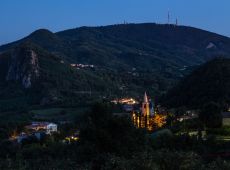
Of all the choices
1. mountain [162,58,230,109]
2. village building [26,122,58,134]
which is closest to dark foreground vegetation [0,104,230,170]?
mountain [162,58,230,109]

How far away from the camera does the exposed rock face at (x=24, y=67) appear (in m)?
110

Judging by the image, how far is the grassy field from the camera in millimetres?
72644

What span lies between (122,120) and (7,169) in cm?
1360

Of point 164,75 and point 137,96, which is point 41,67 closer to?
point 137,96

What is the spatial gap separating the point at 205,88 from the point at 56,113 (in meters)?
26.1

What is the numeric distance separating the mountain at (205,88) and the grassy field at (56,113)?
497 inches

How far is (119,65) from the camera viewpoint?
156 m

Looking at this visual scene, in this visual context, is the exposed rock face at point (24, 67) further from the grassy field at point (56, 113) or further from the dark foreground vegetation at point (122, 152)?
the dark foreground vegetation at point (122, 152)

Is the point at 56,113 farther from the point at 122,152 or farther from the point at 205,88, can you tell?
the point at 122,152

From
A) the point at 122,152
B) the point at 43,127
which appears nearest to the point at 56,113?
the point at 43,127

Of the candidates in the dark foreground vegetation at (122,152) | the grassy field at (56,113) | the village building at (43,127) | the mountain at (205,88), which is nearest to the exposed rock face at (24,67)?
the grassy field at (56,113)

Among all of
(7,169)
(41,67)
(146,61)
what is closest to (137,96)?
(41,67)

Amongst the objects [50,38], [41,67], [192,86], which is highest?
→ [50,38]

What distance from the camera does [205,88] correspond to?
2329 inches
